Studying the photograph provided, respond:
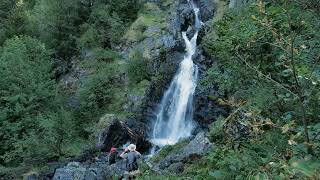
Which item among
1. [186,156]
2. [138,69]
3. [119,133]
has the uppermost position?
[138,69]

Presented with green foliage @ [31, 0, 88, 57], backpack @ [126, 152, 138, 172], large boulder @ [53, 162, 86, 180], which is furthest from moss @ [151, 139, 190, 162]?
green foliage @ [31, 0, 88, 57]

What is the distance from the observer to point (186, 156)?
42.3ft

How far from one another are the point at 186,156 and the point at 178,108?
23.7 ft

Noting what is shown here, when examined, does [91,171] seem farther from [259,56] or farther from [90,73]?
[90,73]

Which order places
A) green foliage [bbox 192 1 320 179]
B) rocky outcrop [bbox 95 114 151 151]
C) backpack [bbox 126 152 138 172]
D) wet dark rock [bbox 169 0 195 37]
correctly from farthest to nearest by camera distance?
wet dark rock [bbox 169 0 195 37] → rocky outcrop [bbox 95 114 151 151] → backpack [bbox 126 152 138 172] → green foliage [bbox 192 1 320 179]

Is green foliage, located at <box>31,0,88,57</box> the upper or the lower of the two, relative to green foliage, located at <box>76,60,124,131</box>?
upper

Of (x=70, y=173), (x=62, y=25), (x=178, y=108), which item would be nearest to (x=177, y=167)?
(x=70, y=173)

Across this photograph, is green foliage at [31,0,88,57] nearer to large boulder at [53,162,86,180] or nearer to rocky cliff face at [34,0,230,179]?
rocky cliff face at [34,0,230,179]

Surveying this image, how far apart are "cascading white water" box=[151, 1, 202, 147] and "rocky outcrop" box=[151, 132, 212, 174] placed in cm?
522

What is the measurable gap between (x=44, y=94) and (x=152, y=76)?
20.6ft

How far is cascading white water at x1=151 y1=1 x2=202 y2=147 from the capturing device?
62.9 ft

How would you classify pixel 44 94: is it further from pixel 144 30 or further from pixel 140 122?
pixel 144 30

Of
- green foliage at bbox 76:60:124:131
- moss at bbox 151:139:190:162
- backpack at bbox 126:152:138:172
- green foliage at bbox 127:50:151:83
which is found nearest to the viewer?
backpack at bbox 126:152:138:172

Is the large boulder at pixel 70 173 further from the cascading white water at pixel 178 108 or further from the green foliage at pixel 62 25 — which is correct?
the green foliage at pixel 62 25
